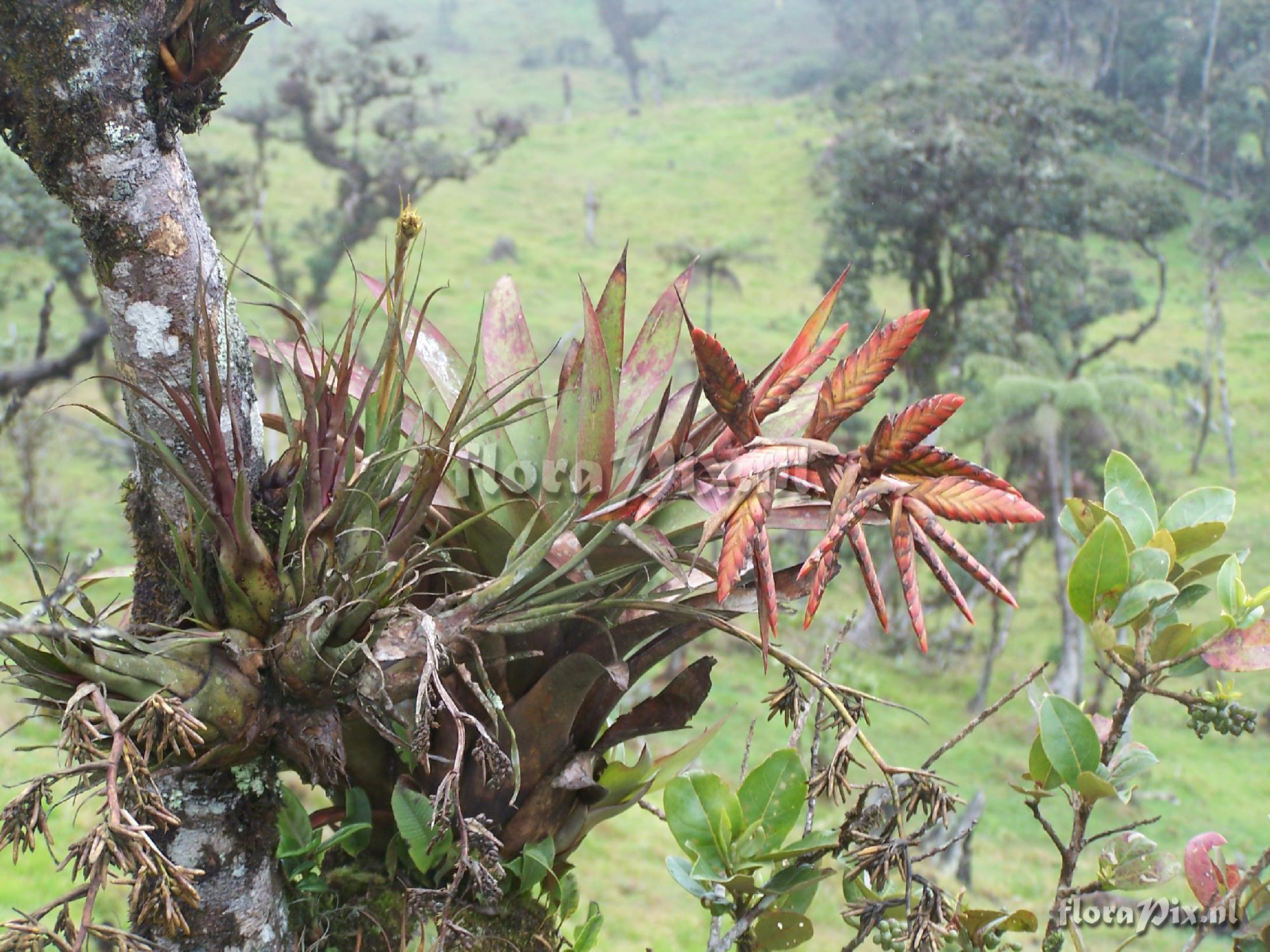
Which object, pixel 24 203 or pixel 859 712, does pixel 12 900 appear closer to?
pixel 859 712

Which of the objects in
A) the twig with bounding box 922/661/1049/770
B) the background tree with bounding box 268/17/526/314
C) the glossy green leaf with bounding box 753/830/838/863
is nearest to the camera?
the twig with bounding box 922/661/1049/770

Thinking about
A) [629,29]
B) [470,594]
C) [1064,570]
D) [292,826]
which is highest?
[629,29]

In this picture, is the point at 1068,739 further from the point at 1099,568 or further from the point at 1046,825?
the point at 1099,568

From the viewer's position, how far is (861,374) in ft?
3.21

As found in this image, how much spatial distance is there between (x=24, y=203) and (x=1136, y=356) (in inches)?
754

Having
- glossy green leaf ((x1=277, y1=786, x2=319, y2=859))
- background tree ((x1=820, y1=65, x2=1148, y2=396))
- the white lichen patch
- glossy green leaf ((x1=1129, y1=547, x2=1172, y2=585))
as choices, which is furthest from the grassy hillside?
background tree ((x1=820, y1=65, x2=1148, y2=396))

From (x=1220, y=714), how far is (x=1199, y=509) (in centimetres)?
28

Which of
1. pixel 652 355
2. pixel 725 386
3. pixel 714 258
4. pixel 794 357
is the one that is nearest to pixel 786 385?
pixel 794 357

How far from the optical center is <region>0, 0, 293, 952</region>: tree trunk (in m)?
1.13

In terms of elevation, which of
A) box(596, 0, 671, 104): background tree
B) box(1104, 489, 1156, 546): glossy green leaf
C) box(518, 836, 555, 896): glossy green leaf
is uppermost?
box(596, 0, 671, 104): background tree

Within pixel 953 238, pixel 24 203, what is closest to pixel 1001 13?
pixel 953 238

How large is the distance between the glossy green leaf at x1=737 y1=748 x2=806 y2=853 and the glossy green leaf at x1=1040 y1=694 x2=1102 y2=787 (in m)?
0.31

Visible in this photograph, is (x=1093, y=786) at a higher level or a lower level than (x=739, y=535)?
lower

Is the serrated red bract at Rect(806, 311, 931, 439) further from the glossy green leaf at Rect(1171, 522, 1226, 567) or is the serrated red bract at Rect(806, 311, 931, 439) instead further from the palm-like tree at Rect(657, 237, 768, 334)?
the palm-like tree at Rect(657, 237, 768, 334)
